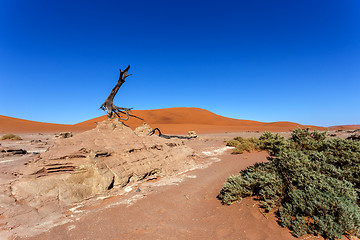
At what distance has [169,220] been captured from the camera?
375 cm

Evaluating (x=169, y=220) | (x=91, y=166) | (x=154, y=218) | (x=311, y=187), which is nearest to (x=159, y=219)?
(x=154, y=218)

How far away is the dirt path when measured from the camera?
124 inches

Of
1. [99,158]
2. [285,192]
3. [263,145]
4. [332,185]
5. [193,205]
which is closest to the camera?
[332,185]

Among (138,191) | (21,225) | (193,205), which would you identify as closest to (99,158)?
(138,191)

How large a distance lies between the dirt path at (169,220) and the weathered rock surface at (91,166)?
865 millimetres

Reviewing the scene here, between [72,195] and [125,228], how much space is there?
7.08 feet

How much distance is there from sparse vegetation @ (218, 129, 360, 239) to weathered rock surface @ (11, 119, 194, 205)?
3.36 meters

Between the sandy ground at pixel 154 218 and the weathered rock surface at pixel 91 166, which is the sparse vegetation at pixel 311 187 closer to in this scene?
the sandy ground at pixel 154 218

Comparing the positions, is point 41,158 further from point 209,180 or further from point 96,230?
point 209,180

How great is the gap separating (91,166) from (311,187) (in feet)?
18.6

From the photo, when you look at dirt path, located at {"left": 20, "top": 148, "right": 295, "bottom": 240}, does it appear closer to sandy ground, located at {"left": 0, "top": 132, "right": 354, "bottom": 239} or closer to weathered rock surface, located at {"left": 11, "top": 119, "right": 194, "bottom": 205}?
sandy ground, located at {"left": 0, "top": 132, "right": 354, "bottom": 239}

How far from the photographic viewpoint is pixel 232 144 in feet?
55.9

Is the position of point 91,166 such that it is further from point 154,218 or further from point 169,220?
point 169,220

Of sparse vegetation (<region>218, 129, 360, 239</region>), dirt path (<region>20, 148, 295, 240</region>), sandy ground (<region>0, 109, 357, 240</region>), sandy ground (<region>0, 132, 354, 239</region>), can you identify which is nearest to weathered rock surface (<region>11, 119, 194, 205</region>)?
sandy ground (<region>0, 109, 357, 240</region>)
